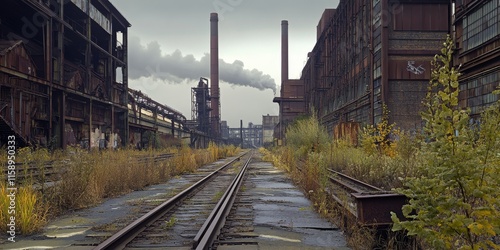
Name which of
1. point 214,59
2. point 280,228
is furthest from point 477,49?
point 214,59

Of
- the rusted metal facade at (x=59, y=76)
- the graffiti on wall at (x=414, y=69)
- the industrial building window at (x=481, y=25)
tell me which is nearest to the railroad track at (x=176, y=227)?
the rusted metal facade at (x=59, y=76)

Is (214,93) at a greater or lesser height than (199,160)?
greater

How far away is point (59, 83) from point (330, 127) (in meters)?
31.8

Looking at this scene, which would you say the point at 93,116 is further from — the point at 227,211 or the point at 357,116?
the point at 227,211

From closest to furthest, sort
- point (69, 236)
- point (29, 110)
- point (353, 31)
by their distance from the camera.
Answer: point (69, 236) → point (29, 110) → point (353, 31)

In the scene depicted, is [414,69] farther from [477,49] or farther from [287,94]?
[287,94]

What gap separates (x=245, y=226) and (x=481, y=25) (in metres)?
17.0

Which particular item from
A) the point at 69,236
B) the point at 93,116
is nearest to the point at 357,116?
the point at 93,116

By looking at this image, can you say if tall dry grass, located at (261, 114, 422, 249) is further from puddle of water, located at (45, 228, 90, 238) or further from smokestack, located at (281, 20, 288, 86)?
smokestack, located at (281, 20, 288, 86)

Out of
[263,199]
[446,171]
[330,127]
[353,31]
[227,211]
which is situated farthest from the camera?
[330,127]

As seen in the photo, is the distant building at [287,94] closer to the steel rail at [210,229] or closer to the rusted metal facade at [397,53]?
the rusted metal facade at [397,53]

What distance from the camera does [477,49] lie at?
1856 cm

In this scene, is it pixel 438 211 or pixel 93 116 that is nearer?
pixel 438 211

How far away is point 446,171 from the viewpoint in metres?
3.28
